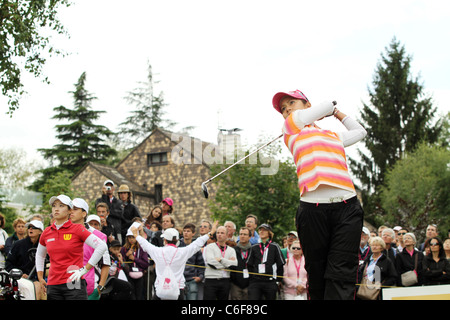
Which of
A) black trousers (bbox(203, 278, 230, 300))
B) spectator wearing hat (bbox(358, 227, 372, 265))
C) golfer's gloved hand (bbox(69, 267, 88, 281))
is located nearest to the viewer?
golfer's gloved hand (bbox(69, 267, 88, 281))

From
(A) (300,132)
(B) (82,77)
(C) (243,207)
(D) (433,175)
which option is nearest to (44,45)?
(C) (243,207)

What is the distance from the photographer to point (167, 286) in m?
8.84

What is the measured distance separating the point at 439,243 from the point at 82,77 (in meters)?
55.2

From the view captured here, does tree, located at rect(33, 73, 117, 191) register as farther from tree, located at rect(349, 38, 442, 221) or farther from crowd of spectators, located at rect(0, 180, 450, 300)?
crowd of spectators, located at rect(0, 180, 450, 300)

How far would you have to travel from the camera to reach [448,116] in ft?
178

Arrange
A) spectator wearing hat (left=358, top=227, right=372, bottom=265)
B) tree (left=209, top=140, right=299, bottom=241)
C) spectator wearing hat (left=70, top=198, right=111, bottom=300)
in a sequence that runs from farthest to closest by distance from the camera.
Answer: tree (left=209, top=140, right=299, bottom=241) < spectator wearing hat (left=358, top=227, right=372, bottom=265) < spectator wearing hat (left=70, top=198, right=111, bottom=300)

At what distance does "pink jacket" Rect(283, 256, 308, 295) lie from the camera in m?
11.3

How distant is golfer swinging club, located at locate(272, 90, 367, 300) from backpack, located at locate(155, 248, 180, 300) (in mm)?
4836

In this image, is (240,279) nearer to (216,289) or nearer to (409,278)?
(216,289)

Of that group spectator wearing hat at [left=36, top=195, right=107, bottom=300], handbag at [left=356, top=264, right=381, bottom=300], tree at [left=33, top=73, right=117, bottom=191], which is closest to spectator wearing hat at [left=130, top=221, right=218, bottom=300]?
spectator wearing hat at [left=36, top=195, right=107, bottom=300]

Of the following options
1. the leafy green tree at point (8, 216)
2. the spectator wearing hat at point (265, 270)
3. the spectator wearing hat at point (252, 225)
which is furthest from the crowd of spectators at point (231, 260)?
the leafy green tree at point (8, 216)

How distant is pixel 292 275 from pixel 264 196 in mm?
14695

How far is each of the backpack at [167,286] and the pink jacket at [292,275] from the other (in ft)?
10.8
